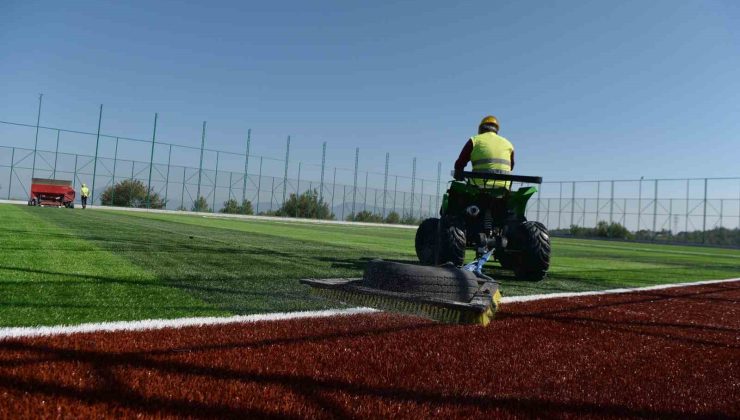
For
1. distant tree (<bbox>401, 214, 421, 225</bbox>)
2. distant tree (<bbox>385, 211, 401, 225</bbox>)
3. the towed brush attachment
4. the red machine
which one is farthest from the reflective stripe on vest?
distant tree (<bbox>401, 214, 421, 225</bbox>)

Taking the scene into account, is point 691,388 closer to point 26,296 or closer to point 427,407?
point 427,407

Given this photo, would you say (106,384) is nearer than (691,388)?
Yes

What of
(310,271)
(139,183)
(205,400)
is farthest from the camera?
(139,183)

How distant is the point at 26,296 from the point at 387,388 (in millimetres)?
2796

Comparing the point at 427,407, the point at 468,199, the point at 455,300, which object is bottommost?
the point at 427,407

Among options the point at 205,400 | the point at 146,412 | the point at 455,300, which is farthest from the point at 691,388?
the point at 146,412

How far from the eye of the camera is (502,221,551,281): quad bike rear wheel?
6.17 metres

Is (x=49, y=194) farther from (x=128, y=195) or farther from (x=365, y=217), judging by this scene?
(x=365, y=217)

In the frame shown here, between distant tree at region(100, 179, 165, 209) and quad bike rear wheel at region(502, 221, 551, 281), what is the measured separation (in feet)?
143

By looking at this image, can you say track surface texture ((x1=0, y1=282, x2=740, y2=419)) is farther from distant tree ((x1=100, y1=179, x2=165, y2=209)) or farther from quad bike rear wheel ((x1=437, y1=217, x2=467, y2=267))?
distant tree ((x1=100, y1=179, x2=165, y2=209))

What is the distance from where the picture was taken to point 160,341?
2.60m

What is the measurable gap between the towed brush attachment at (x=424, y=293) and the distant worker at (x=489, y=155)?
8.21 ft

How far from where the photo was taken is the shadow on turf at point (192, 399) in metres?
1.81

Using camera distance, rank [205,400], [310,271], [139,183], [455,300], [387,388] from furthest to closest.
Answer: [139,183] → [310,271] → [455,300] → [387,388] → [205,400]
